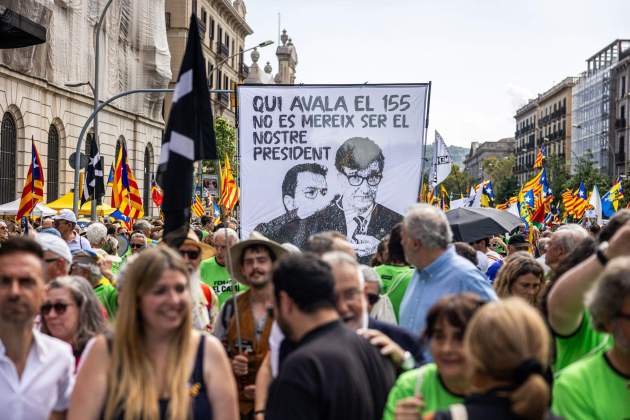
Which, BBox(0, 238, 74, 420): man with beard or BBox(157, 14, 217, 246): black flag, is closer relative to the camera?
BBox(0, 238, 74, 420): man with beard

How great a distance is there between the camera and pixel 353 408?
3426mm

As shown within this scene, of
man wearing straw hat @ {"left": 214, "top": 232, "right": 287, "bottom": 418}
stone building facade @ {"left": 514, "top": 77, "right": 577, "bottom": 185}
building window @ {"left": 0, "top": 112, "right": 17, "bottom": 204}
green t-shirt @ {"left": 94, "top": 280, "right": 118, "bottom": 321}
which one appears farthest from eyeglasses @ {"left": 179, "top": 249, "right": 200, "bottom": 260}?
stone building facade @ {"left": 514, "top": 77, "right": 577, "bottom": 185}

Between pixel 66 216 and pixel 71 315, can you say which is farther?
pixel 66 216

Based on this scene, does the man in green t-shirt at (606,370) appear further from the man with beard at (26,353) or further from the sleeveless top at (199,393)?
the man with beard at (26,353)

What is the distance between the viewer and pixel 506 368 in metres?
2.76

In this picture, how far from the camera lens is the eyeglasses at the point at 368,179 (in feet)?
28.8

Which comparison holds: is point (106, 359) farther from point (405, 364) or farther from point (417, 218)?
point (417, 218)

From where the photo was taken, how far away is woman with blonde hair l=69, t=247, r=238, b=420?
352 centimetres

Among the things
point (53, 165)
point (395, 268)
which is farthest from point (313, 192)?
point (53, 165)

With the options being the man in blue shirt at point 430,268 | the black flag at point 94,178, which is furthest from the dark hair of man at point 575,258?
the black flag at point 94,178

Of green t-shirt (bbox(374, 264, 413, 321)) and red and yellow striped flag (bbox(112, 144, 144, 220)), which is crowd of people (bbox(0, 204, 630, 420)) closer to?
green t-shirt (bbox(374, 264, 413, 321))

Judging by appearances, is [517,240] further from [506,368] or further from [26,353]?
[506,368]

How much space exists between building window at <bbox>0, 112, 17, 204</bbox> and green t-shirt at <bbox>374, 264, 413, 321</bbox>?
21949mm

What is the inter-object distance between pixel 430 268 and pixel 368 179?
374 centimetres
